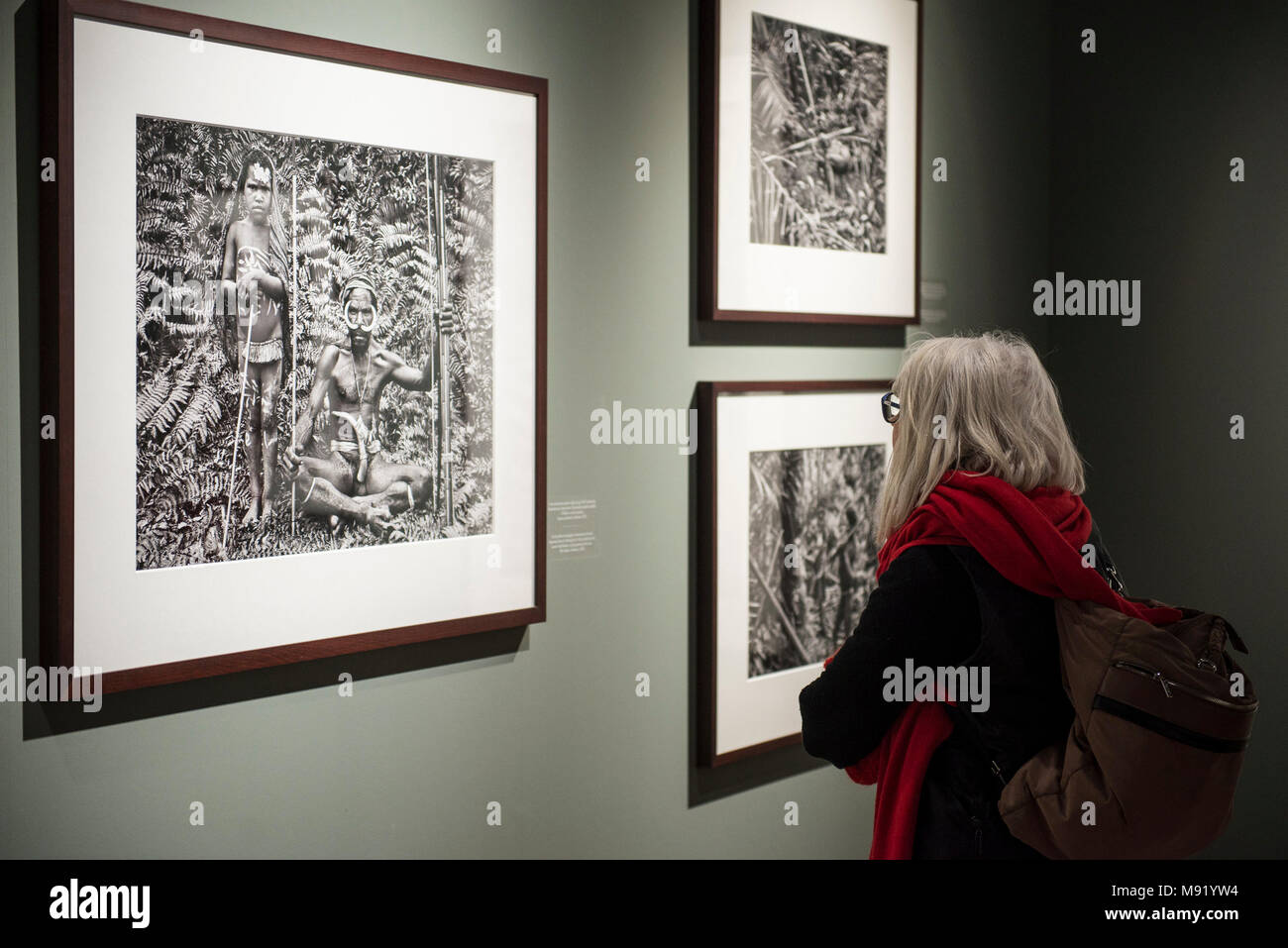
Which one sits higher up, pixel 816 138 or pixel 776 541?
pixel 816 138

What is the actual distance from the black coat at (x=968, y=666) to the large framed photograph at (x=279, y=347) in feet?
1.88

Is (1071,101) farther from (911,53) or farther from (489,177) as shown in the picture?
(489,177)

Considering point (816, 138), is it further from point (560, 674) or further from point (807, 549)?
point (560, 674)

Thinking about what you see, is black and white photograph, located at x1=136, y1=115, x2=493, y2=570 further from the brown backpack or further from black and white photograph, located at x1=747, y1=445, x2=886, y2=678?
the brown backpack

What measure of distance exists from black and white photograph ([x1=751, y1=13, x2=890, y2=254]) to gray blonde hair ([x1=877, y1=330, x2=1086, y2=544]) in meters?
0.65

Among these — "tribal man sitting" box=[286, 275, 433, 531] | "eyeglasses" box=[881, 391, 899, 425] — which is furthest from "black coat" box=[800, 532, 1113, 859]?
"tribal man sitting" box=[286, 275, 433, 531]

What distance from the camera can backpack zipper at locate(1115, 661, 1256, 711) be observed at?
3.77 feet

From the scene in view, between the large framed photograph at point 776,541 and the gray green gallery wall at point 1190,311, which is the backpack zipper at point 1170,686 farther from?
the gray green gallery wall at point 1190,311

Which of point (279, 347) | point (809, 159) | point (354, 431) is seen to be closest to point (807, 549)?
point (809, 159)

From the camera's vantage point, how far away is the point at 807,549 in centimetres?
206

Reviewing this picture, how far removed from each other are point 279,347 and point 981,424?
912 millimetres

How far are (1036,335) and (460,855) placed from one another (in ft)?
5.84

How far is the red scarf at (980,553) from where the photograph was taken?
4.04 feet
